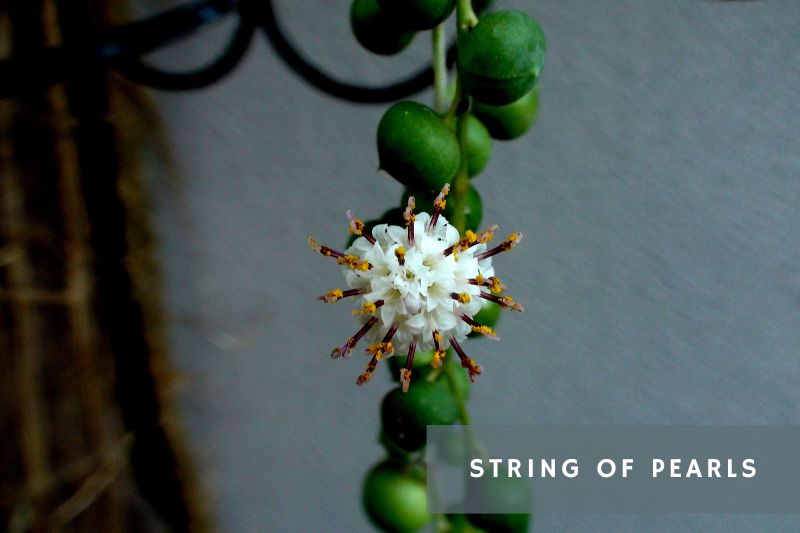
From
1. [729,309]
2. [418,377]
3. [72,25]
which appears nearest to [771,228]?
[729,309]

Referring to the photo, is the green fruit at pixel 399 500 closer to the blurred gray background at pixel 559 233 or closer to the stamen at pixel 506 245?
the stamen at pixel 506 245

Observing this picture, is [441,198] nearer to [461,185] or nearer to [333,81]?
[461,185]

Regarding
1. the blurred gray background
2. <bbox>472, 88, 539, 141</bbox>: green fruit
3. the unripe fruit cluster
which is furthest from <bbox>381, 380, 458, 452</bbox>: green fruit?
the blurred gray background

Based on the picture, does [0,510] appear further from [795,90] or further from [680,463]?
[795,90]

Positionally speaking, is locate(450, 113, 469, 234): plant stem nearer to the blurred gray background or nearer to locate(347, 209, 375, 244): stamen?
locate(347, 209, 375, 244): stamen

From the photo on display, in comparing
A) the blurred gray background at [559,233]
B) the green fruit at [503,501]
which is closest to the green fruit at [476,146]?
the green fruit at [503,501]
